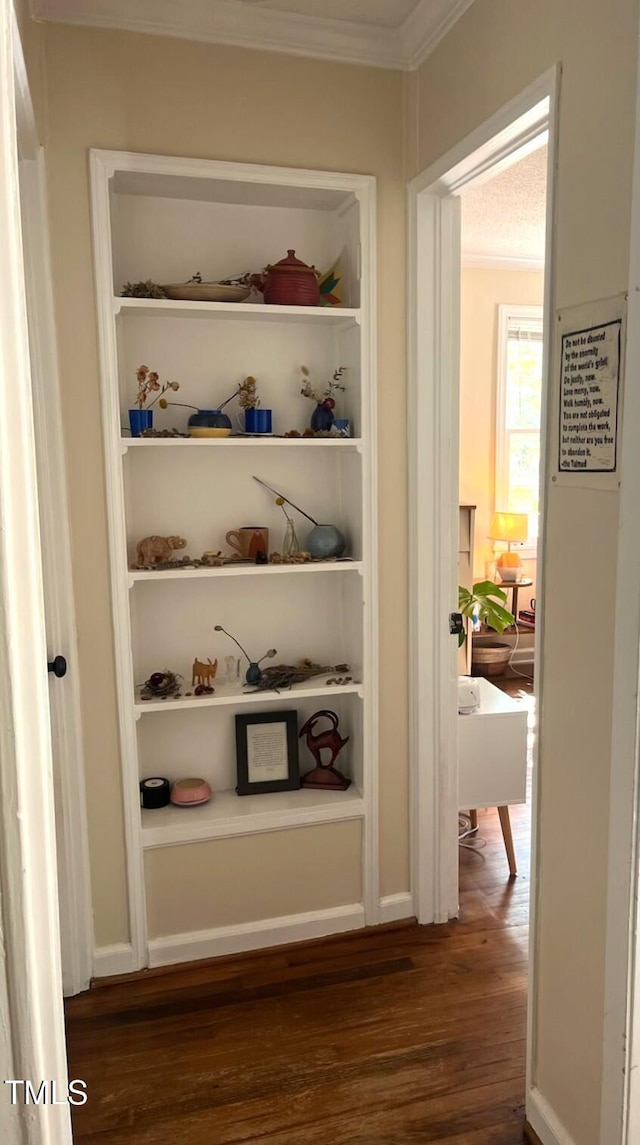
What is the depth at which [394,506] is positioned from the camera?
8.63 feet

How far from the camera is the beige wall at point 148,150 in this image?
2.22 meters

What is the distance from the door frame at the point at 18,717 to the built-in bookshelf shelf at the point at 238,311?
1.35m

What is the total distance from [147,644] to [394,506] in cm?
91

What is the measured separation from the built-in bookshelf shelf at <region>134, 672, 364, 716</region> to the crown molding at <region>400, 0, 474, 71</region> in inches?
73.7

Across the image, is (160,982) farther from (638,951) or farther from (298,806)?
(638,951)

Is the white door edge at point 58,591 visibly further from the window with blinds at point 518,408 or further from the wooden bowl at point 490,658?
the window with blinds at point 518,408

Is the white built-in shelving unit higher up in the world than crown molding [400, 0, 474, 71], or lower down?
lower down

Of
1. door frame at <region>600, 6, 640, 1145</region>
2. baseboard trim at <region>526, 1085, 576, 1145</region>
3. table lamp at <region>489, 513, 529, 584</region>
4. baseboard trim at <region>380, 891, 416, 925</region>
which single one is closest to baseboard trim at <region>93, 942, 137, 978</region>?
baseboard trim at <region>380, 891, 416, 925</region>

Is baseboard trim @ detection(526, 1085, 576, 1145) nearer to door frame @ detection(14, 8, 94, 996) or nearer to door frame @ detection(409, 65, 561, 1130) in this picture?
door frame @ detection(409, 65, 561, 1130)

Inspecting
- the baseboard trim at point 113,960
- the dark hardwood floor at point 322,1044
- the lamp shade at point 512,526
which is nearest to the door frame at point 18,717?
the dark hardwood floor at point 322,1044

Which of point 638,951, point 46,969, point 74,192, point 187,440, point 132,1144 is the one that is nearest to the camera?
point 46,969

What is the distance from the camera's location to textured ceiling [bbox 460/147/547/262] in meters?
3.64

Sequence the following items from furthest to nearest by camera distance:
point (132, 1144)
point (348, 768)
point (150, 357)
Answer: point (348, 768) < point (150, 357) < point (132, 1144)

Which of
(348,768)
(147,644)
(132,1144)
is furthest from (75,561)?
(132,1144)
